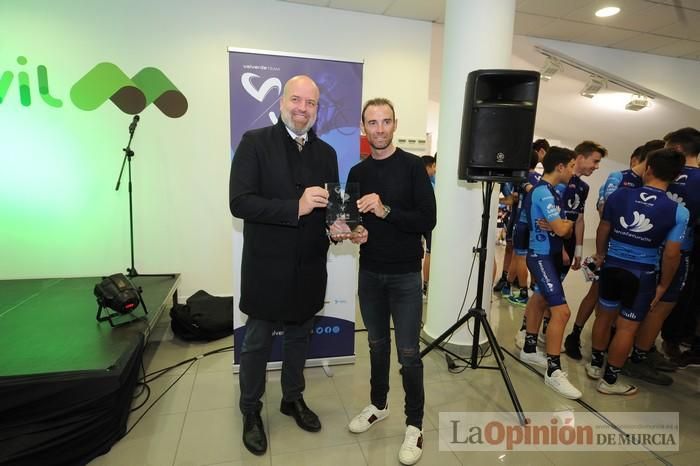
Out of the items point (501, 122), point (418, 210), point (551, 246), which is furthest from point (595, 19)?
point (418, 210)

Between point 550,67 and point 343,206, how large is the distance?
15.9 ft

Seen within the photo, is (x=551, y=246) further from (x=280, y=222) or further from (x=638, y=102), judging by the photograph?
(x=638, y=102)

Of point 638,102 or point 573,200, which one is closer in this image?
point 573,200

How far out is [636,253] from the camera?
8.00 feet

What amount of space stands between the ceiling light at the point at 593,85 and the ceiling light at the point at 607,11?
4.71ft

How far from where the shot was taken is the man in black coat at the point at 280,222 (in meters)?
1.70

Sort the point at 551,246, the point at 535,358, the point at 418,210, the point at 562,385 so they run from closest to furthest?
the point at 418,210 < the point at 562,385 < the point at 551,246 < the point at 535,358

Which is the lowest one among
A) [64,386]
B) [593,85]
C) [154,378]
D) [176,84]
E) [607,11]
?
[154,378]

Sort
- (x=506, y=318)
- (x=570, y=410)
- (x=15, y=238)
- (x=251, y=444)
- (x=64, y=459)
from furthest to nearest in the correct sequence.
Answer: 1. (x=506, y=318)
2. (x=15, y=238)
3. (x=570, y=410)
4. (x=251, y=444)
5. (x=64, y=459)

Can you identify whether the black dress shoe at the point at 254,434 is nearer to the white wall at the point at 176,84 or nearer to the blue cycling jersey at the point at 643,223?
the white wall at the point at 176,84

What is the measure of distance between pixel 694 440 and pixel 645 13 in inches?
159

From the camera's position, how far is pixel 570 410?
2.33 metres

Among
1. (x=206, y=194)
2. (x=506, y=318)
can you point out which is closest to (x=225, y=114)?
(x=206, y=194)

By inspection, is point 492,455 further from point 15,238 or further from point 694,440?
point 15,238
